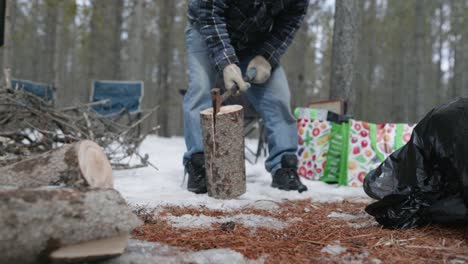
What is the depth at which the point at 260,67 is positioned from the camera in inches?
104

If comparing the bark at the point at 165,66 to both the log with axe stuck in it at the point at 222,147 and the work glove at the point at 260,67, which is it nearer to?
the work glove at the point at 260,67

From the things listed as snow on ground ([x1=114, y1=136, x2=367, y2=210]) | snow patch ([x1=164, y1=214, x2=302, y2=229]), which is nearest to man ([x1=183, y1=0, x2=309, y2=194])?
snow on ground ([x1=114, y1=136, x2=367, y2=210])

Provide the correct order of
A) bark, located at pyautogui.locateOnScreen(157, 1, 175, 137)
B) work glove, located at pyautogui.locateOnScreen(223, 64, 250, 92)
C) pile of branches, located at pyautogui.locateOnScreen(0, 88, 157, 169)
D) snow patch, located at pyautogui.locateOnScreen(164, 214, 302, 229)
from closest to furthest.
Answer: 1. snow patch, located at pyautogui.locateOnScreen(164, 214, 302, 229)
2. work glove, located at pyautogui.locateOnScreen(223, 64, 250, 92)
3. pile of branches, located at pyautogui.locateOnScreen(0, 88, 157, 169)
4. bark, located at pyautogui.locateOnScreen(157, 1, 175, 137)

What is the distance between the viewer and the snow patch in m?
1.65

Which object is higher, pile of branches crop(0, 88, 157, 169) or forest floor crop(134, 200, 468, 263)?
pile of branches crop(0, 88, 157, 169)

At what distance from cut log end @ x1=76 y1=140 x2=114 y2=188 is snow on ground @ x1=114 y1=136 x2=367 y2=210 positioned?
49cm

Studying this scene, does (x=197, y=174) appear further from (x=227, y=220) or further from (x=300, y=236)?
(x=300, y=236)

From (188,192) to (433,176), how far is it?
1395 millimetres

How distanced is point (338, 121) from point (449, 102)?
1.62 metres

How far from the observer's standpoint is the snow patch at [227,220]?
165cm

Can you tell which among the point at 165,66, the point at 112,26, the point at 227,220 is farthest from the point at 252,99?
the point at 112,26

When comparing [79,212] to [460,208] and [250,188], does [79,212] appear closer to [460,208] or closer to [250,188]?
[460,208]

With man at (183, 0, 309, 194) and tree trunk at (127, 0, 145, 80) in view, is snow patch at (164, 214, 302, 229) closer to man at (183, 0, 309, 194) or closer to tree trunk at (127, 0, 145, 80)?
man at (183, 0, 309, 194)

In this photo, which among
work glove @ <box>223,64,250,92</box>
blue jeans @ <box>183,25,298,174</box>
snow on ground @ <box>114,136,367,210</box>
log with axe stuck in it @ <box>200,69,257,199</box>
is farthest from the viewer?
blue jeans @ <box>183,25,298,174</box>
